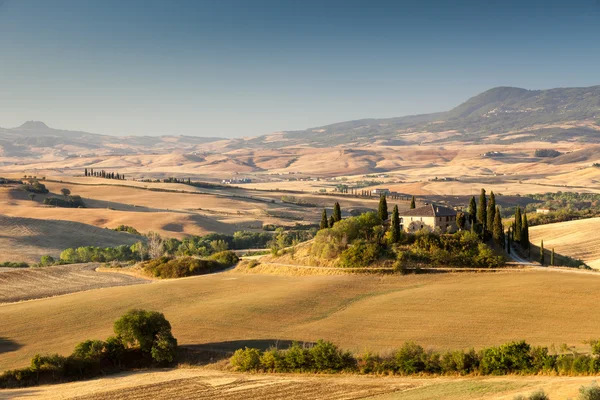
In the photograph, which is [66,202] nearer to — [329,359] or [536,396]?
[329,359]

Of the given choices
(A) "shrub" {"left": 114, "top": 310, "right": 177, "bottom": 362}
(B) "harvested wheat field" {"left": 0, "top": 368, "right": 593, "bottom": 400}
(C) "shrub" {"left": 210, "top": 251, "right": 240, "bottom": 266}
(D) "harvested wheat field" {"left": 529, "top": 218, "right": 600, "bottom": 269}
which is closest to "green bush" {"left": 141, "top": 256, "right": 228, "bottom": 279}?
(C) "shrub" {"left": 210, "top": 251, "right": 240, "bottom": 266}

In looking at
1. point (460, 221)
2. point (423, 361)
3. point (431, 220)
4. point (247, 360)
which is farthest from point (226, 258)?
point (423, 361)

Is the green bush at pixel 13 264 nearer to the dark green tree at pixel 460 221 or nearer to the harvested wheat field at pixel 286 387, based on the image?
the harvested wheat field at pixel 286 387

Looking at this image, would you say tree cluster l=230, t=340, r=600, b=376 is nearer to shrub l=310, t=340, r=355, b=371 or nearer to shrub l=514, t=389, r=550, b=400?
shrub l=310, t=340, r=355, b=371

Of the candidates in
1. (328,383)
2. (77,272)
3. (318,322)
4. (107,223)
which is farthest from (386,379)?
(107,223)

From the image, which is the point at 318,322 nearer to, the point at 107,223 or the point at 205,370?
the point at 205,370
